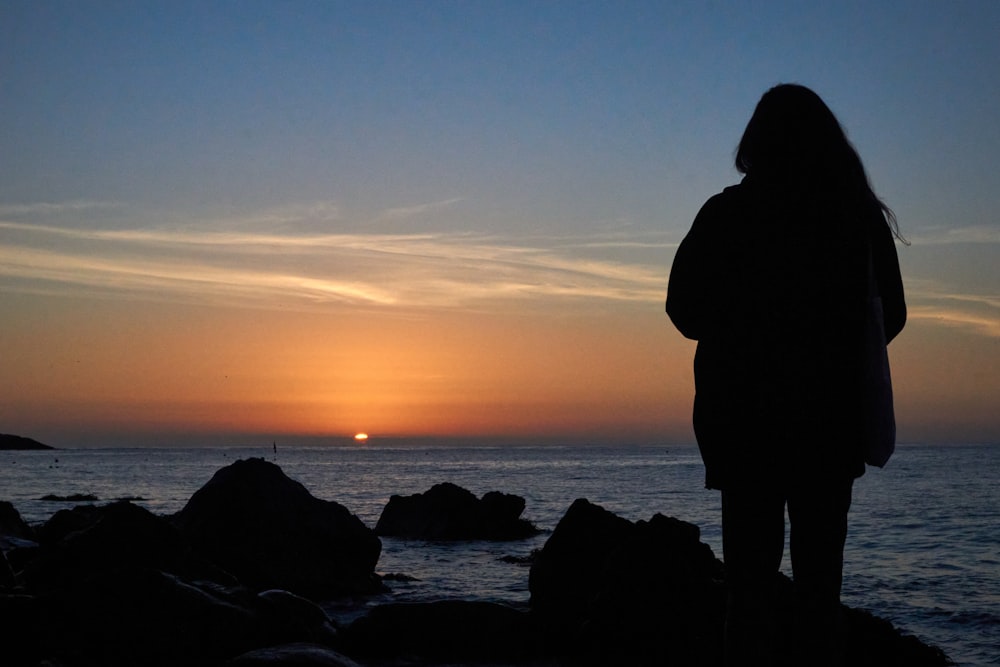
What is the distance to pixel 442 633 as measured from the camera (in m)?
8.52

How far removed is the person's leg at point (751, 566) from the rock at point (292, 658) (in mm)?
3502

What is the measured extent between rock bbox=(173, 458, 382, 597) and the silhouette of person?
1103cm

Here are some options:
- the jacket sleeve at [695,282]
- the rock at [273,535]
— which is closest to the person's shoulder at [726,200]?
the jacket sleeve at [695,282]

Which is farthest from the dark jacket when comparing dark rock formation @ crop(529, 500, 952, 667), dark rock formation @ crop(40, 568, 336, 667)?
dark rock formation @ crop(40, 568, 336, 667)

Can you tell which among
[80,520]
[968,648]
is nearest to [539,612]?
[968,648]

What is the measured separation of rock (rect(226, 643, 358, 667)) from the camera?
579cm

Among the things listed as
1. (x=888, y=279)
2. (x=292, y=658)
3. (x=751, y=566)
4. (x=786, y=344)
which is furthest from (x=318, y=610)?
(x=888, y=279)

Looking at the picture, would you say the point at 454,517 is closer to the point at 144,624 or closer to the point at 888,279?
the point at 144,624

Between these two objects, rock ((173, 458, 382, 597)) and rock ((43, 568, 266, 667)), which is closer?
rock ((43, 568, 266, 667))

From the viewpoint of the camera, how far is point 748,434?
3.04m

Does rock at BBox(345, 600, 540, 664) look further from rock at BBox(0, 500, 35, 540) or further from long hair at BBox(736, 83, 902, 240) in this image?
rock at BBox(0, 500, 35, 540)

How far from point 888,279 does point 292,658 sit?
4421 mm

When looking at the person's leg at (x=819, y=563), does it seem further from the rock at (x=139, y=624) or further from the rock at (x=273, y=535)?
the rock at (x=273, y=535)

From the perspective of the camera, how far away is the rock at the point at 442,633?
831 cm
